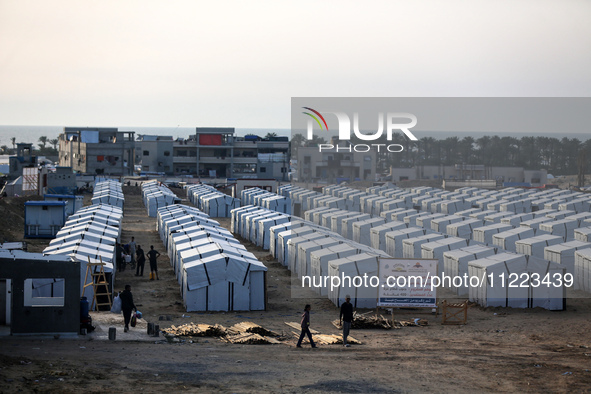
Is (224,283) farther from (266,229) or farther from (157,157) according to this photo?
(157,157)

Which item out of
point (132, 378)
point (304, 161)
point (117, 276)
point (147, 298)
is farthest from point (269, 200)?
point (304, 161)

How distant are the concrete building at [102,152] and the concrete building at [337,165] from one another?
29.6m

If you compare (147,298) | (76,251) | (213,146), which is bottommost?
(147,298)

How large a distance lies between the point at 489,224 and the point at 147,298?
22769 millimetres

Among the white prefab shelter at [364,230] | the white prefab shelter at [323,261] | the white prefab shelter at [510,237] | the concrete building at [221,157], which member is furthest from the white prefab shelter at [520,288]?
the concrete building at [221,157]

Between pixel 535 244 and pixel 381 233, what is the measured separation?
309 inches

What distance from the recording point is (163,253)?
36062 mm

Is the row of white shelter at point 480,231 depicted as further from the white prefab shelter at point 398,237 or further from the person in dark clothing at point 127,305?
the person in dark clothing at point 127,305

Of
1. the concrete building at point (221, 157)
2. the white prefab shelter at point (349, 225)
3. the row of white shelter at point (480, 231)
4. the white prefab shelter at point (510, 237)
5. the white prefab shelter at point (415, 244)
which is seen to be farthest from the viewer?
the concrete building at point (221, 157)

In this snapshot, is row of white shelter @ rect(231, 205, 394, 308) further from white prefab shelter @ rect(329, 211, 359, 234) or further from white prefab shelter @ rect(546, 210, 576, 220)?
white prefab shelter @ rect(546, 210, 576, 220)

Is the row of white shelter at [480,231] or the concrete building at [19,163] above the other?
the concrete building at [19,163]

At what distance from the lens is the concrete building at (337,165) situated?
117 meters

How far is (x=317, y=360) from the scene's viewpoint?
1512 cm

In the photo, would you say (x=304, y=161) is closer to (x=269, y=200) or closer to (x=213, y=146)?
(x=213, y=146)
